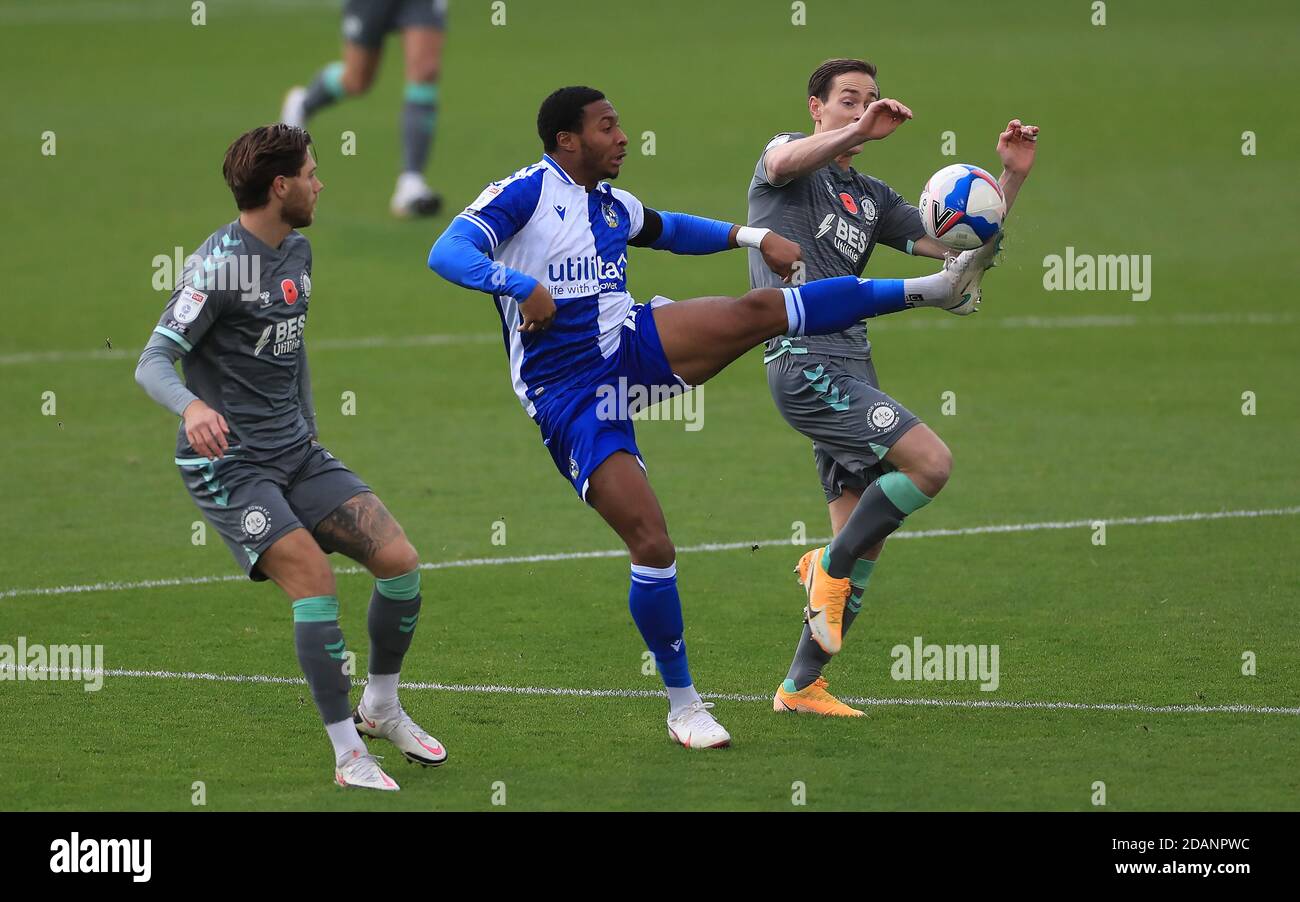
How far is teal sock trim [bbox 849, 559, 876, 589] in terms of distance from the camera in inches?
321

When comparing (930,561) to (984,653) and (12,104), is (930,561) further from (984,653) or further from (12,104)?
(12,104)

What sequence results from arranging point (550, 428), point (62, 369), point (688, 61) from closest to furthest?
point (550, 428)
point (62, 369)
point (688, 61)

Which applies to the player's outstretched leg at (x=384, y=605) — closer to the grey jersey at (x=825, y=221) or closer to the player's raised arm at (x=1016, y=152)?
the grey jersey at (x=825, y=221)

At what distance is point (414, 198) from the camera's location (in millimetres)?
21906

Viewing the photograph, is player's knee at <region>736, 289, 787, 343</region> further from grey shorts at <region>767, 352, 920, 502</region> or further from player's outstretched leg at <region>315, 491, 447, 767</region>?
player's outstretched leg at <region>315, 491, 447, 767</region>

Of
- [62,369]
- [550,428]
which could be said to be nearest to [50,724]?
[550,428]

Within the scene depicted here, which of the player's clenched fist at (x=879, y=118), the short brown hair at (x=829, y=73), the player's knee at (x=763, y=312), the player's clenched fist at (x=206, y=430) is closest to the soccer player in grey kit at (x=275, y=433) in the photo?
the player's clenched fist at (x=206, y=430)

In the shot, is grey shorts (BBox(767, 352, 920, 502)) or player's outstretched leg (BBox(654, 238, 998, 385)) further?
grey shorts (BBox(767, 352, 920, 502))

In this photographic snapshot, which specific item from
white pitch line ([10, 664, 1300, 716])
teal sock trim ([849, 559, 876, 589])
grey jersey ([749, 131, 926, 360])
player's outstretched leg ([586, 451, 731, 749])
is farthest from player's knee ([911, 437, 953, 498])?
player's outstretched leg ([586, 451, 731, 749])

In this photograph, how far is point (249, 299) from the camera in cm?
686

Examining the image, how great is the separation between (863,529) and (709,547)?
10.5ft

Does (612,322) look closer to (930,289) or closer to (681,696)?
(930,289)

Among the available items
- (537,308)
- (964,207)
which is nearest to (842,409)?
(964,207)

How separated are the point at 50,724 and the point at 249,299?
2.21m
